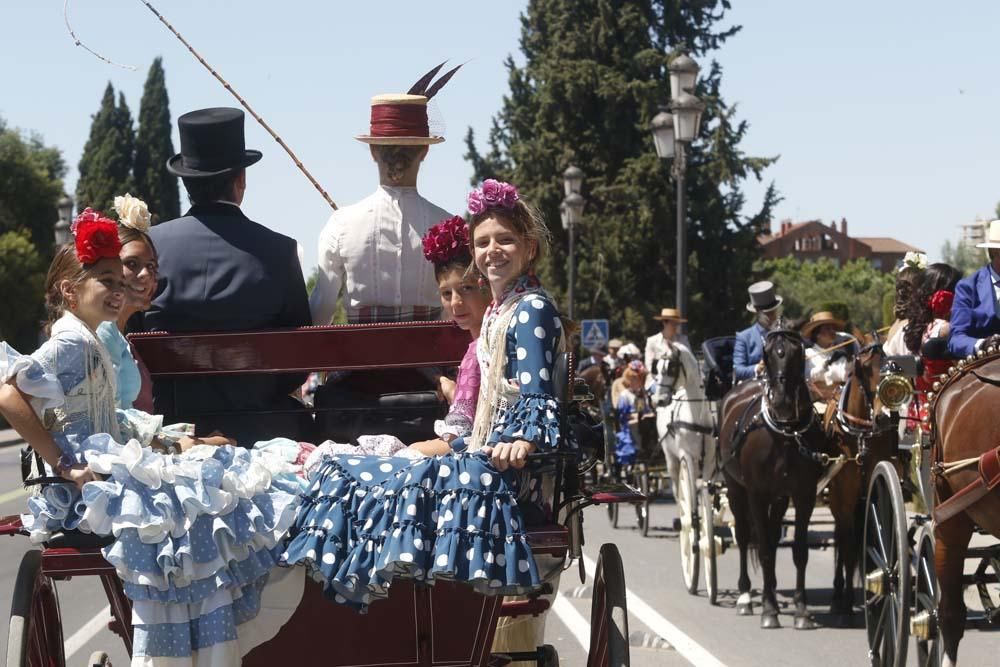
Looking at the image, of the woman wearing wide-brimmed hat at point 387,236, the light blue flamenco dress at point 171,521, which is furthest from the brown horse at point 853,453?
the light blue flamenco dress at point 171,521

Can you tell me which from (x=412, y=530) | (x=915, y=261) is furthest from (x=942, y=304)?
(x=412, y=530)

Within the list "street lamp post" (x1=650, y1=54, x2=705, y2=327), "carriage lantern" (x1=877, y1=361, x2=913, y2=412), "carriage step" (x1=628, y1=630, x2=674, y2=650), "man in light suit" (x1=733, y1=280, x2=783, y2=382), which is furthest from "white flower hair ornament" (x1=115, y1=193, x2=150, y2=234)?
"street lamp post" (x1=650, y1=54, x2=705, y2=327)

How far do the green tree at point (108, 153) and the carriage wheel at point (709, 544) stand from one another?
7385cm

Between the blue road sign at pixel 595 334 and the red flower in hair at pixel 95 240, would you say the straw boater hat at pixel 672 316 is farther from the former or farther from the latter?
the blue road sign at pixel 595 334

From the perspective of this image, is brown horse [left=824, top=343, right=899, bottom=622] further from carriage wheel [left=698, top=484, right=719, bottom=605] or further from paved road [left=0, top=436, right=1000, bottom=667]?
carriage wheel [left=698, top=484, right=719, bottom=605]

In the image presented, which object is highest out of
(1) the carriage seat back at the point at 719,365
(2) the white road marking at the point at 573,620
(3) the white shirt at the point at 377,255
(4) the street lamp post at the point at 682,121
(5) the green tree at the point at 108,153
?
(5) the green tree at the point at 108,153

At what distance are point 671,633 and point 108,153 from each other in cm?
7815

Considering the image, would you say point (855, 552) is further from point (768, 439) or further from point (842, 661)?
point (842, 661)

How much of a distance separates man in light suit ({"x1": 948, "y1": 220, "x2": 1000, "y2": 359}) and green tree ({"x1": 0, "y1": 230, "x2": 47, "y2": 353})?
57174 millimetres

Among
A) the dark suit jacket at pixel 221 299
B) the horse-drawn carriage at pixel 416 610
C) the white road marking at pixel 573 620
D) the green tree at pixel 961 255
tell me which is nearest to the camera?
the horse-drawn carriage at pixel 416 610

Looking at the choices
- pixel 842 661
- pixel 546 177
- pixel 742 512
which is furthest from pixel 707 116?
pixel 842 661

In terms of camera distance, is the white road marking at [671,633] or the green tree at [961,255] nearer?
the white road marking at [671,633]

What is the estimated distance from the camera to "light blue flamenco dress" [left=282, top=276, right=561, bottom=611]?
4973 mm

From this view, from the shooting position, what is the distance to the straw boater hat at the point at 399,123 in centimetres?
740
